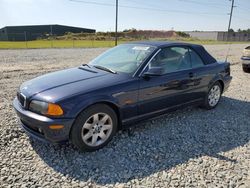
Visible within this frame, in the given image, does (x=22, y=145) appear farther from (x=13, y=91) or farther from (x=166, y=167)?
(x=13, y=91)

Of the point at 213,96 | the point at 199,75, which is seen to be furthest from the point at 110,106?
the point at 213,96

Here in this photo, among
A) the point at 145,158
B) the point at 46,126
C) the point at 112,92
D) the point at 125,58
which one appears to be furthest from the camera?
the point at 125,58

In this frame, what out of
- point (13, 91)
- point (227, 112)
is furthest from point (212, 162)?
point (13, 91)

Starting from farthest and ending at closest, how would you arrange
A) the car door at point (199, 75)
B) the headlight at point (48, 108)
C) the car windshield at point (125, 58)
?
1. the car door at point (199, 75)
2. the car windshield at point (125, 58)
3. the headlight at point (48, 108)

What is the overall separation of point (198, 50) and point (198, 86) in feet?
2.56

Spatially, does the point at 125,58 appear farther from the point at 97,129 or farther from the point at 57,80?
the point at 97,129

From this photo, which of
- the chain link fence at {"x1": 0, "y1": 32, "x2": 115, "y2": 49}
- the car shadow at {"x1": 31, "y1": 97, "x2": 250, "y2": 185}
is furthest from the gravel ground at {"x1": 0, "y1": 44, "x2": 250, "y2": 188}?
the chain link fence at {"x1": 0, "y1": 32, "x2": 115, "y2": 49}

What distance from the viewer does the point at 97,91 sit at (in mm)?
3471

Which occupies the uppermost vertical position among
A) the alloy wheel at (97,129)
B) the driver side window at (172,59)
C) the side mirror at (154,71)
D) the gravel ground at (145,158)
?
the driver side window at (172,59)

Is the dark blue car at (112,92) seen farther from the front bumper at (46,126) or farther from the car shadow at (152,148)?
the car shadow at (152,148)

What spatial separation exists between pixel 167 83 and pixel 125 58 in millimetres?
880

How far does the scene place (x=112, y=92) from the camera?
3609mm

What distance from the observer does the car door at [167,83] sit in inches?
159

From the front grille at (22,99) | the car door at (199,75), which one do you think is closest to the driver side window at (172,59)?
the car door at (199,75)
